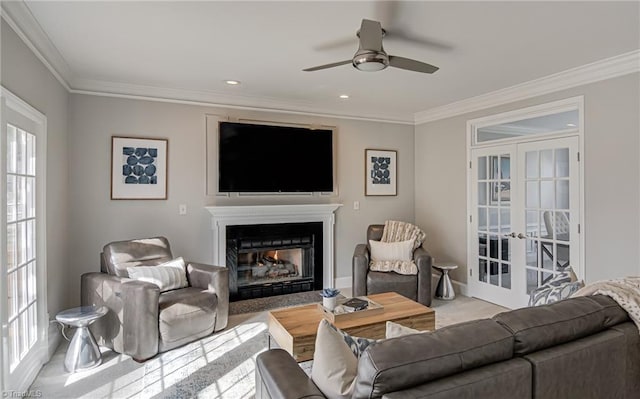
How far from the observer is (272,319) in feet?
9.21

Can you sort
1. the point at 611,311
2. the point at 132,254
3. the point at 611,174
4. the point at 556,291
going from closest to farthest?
the point at 611,311 < the point at 556,291 < the point at 611,174 < the point at 132,254

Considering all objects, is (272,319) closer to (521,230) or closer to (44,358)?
(44,358)

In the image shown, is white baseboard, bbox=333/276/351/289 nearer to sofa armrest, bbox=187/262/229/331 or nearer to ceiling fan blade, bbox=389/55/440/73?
sofa armrest, bbox=187/262/229/331

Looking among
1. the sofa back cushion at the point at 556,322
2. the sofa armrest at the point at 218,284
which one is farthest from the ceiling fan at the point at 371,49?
the sofa armrest at the point at 218,284

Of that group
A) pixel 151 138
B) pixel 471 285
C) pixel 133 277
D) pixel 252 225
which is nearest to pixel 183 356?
pixel 133 277

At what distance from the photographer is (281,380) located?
55.5 inches

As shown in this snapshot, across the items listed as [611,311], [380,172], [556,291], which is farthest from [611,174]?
[380,172]

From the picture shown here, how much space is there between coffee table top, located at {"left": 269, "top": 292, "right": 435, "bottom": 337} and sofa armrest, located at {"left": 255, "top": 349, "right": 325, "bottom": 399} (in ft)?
2.81

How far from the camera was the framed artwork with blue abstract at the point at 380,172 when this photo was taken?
5262 millimetres

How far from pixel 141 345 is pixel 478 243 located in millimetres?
3884

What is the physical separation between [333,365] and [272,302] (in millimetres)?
3195

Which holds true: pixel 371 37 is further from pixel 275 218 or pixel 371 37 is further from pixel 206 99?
pixel 275 218

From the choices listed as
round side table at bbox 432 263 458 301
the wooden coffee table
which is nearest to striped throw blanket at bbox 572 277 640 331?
the wooden coffee table

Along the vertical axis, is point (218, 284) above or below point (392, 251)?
below
